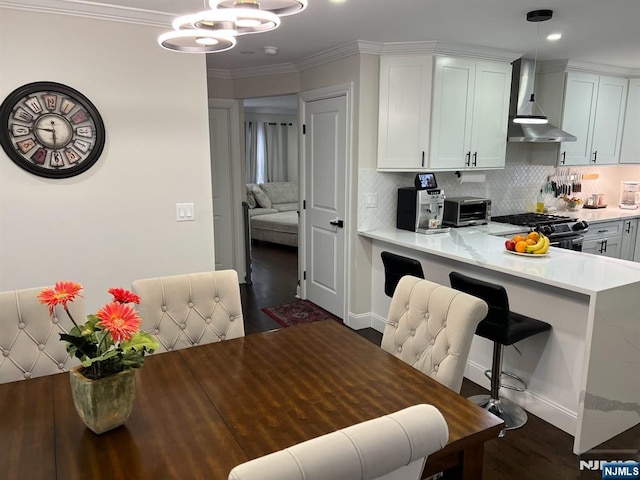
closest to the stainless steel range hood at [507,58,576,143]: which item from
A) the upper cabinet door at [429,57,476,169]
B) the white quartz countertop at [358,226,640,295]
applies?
the upper cabinet door at [429,57,476,169]

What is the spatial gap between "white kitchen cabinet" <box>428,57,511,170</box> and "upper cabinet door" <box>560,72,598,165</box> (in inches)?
36.3

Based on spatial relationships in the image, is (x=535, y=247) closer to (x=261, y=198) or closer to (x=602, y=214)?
(x=602, y=214)

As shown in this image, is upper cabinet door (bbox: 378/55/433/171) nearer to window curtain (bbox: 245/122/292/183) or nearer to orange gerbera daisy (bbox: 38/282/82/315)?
orange gerbera daisy (bbox: 38/282/82/315)

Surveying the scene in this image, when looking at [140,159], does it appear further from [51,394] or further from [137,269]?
[51,394]

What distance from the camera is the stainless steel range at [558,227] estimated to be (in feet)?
13.9

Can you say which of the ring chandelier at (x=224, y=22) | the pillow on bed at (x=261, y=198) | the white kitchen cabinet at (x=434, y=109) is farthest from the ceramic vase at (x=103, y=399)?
the pillow on bed at (x=261, y=198)

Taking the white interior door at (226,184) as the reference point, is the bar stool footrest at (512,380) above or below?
below

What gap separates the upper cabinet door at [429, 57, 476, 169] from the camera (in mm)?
3859

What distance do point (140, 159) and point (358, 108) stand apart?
6.09 feet

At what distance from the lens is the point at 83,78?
2.76 m

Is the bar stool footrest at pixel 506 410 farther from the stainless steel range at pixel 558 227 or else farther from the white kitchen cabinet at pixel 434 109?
the white kitchen cabinet at pixel 434 109

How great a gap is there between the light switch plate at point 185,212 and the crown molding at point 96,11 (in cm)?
115

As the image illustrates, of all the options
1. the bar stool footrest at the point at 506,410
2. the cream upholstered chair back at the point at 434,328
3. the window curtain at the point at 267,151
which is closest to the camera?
the cream upholstered chair back at the point at 434,328

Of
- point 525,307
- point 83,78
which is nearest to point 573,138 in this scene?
point 525,307
